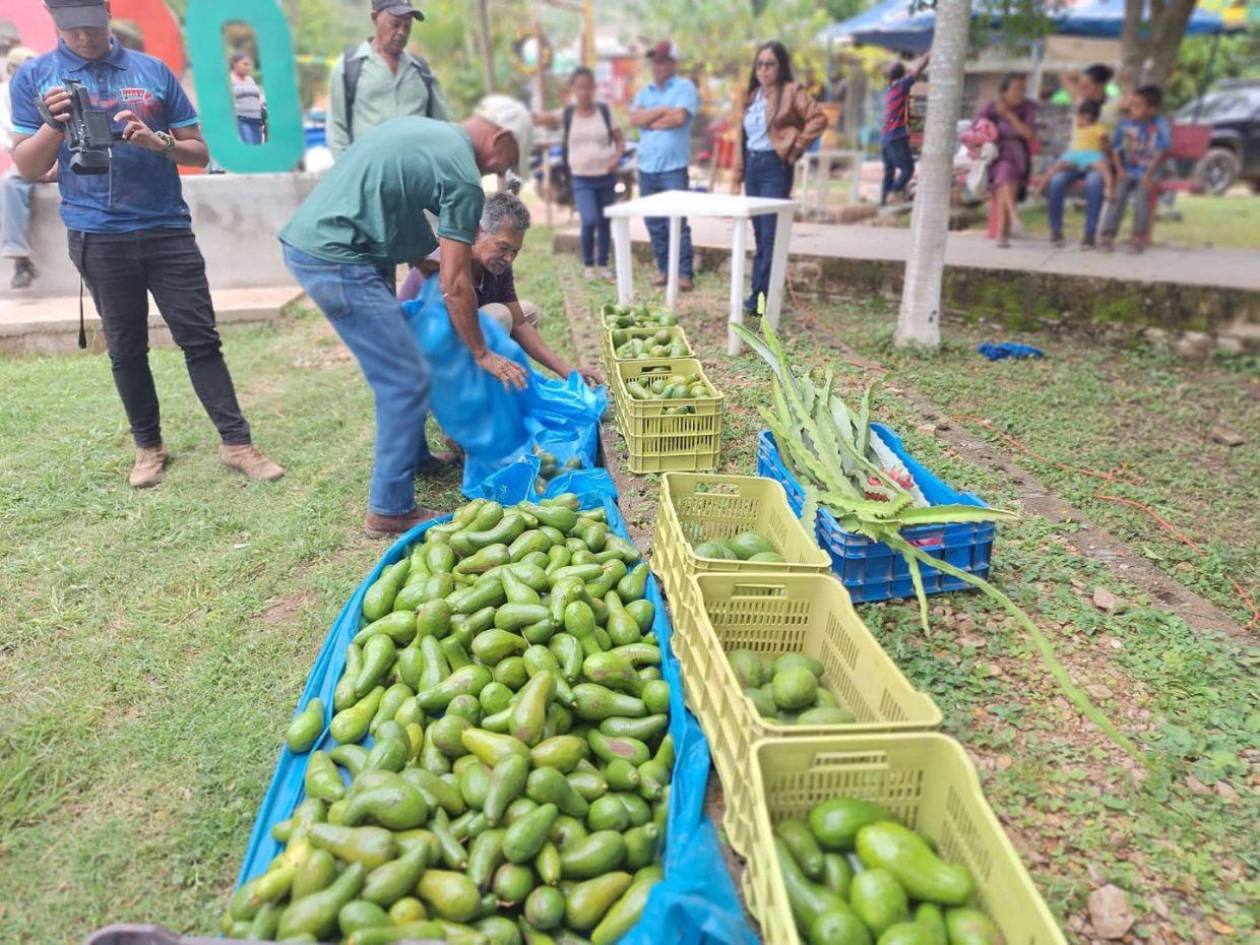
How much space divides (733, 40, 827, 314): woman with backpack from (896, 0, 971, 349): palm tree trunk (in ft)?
3.14

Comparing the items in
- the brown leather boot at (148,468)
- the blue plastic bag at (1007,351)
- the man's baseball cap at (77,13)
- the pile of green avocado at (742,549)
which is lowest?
the brown leather boot at (148,468)

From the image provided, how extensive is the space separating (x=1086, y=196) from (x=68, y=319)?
33.9ft

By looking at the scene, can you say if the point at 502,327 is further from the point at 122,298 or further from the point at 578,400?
the point at 122,298

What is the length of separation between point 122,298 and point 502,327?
188 cm

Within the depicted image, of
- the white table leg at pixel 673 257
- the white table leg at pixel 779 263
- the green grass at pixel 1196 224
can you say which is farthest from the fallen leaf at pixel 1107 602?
the green grass at pixel 1196 224

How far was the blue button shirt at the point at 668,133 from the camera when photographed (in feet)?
26.2

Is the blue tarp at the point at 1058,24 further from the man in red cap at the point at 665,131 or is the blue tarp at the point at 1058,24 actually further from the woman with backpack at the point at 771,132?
the woman with backpack at the point at 771,132

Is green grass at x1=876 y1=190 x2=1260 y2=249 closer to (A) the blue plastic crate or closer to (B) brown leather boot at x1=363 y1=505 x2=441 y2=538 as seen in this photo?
(A) the blue plastic crate

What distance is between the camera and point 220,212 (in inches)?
334

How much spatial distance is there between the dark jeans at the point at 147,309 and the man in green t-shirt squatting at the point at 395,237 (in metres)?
1.05

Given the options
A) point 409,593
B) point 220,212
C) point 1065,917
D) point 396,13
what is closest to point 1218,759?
point 1065,917

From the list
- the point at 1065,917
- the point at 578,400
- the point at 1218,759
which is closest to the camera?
the point at 1065,917

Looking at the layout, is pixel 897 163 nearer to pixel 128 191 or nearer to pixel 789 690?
pixel 128 191

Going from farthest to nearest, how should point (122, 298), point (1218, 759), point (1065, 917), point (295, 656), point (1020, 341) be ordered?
point (1020, 341), point (122, 298), point (295, 656), point (1218, 759), point (1065, 917)
